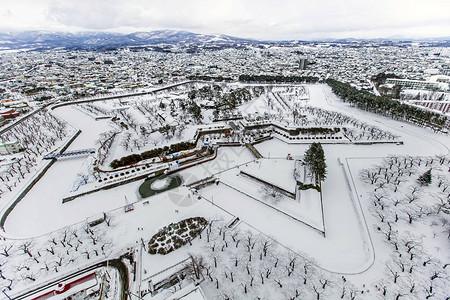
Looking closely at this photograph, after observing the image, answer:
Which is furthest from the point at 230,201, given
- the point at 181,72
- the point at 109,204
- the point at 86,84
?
the point at 181,72

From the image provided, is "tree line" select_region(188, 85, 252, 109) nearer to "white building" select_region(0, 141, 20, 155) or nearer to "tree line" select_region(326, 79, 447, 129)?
"tree line" select_region(326, 79, 447, 129)

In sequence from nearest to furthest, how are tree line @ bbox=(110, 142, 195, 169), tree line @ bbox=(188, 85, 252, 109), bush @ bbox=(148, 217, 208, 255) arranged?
bush @ bbox=(148, 217, 208, 255)
tree line @ bbox=(110, 142, 195, 169)
tree line @ bbox=(188, 85, 252, 109)

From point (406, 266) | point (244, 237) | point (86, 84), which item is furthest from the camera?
point (86, 84)

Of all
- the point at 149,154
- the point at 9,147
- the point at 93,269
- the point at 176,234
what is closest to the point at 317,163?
the point at 176,234

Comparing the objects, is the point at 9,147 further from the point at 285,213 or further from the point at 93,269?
the point at 285,213

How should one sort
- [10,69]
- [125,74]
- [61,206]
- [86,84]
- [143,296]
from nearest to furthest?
[143,296], [61,206], [86,84], [125,74], [10,69]

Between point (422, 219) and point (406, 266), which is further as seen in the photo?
point (422, 219)

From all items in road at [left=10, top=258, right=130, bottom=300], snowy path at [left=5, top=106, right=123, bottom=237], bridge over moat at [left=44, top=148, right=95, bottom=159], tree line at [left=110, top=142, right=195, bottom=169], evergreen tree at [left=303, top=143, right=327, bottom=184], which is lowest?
road at [left=10, top=258, right=130, bottom=300]

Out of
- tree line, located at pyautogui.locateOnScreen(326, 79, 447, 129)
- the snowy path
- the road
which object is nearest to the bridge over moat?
the snowy path

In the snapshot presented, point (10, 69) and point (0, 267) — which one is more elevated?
point (10, 69)

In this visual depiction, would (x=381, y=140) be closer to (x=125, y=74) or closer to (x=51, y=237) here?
(x=51, y=237)

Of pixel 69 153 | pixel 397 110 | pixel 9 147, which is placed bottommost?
pixel 69 153
